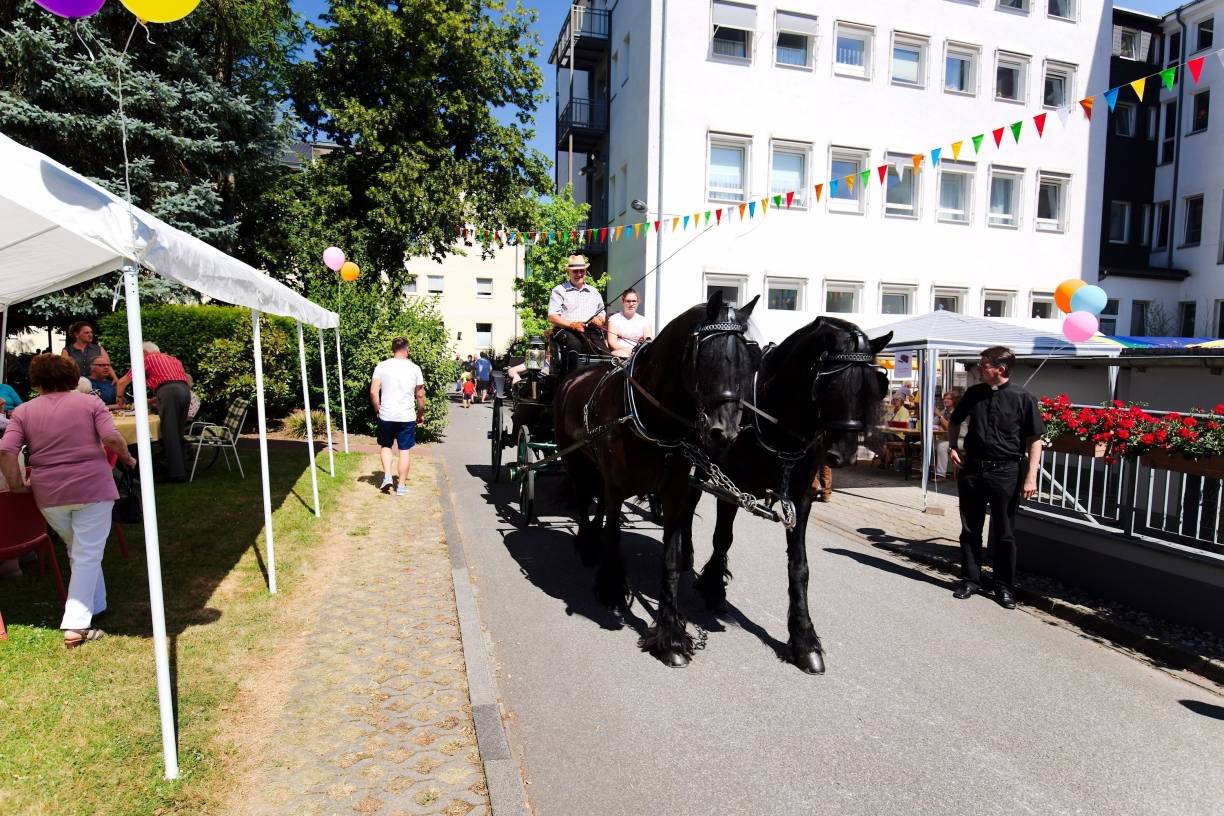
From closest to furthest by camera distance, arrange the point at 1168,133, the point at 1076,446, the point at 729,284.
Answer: the point at 1076,446 < the point at 729,284 < the point at 1168,133

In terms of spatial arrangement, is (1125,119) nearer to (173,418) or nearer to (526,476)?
(526,476)

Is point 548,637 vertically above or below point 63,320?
below

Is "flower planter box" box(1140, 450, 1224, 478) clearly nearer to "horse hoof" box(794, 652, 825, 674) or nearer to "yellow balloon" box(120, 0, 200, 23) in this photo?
"horse hoof" box(794, 652, 825, 674)

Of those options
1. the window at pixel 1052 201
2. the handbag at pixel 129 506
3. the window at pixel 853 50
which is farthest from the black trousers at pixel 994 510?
the window at pixel 1052 201

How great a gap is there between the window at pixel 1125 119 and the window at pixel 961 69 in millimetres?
7539

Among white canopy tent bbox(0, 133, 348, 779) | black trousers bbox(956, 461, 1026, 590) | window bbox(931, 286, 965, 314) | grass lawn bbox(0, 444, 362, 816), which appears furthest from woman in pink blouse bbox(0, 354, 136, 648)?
window bbox(931, 286, 965, 314)

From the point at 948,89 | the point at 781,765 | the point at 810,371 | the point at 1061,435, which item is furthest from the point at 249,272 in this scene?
the point at 948,89

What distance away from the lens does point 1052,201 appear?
2145cm

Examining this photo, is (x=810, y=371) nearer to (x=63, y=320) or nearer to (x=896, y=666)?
(x=896, y=666)

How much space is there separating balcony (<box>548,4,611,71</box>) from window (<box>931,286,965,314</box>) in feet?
44.8

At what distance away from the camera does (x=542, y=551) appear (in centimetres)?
698

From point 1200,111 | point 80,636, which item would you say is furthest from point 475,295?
point 80,636

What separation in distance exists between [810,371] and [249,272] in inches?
165

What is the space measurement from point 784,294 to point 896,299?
3531mm
